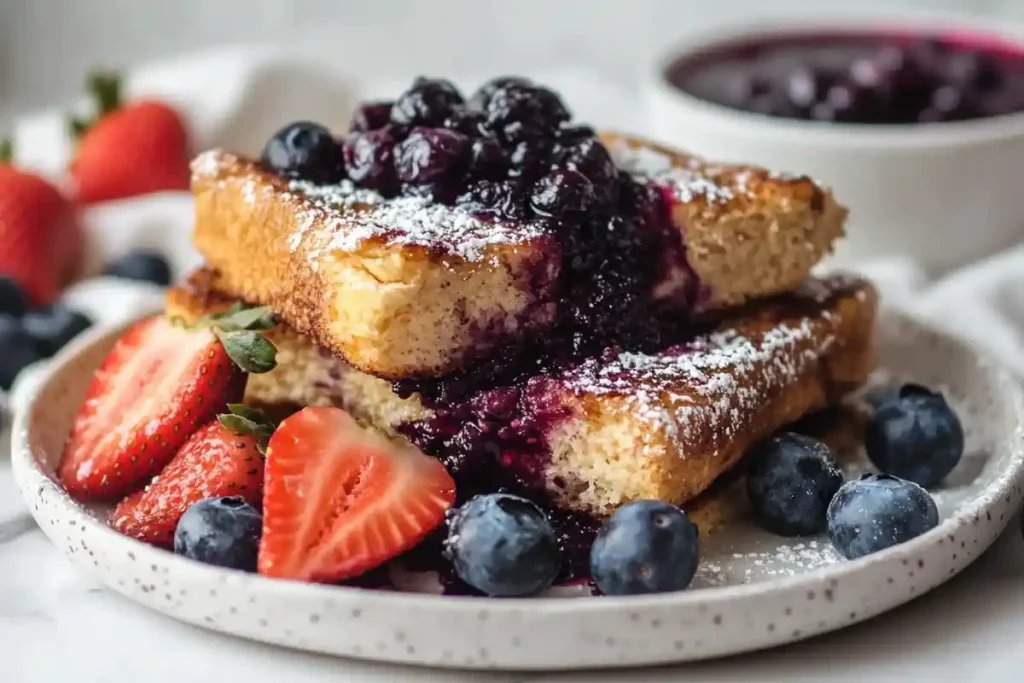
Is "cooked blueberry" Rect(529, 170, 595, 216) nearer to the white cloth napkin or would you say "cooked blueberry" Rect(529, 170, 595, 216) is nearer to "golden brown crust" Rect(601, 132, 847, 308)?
"golden brown crust" Rect(601, 132, 847, 308)

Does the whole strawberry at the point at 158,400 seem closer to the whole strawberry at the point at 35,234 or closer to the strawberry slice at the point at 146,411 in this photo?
the strawberry slice at the point at 146,411

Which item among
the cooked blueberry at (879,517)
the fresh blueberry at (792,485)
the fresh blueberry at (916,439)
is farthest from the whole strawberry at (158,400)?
the fresh blueberry at (916,439)

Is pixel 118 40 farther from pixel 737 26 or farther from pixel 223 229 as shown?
pixel 223 229

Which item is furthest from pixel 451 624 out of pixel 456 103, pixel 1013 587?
pixel 456 103

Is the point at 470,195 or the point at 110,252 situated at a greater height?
the point at 470,195

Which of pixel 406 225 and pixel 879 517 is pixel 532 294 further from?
pixel 879 517

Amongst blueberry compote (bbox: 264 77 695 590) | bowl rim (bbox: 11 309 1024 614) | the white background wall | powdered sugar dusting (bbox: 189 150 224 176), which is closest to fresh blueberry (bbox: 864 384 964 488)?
bowl rim (bbox: 11 309 1024 614)
